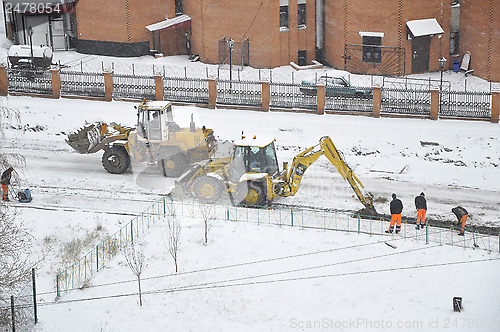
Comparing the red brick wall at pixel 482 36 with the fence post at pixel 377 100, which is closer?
the fence post at pixel 377 100

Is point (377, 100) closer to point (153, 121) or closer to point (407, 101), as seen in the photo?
point (407, 101)

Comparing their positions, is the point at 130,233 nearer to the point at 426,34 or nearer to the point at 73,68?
the point at 73,68

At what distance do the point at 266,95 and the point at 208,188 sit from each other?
10072 mm

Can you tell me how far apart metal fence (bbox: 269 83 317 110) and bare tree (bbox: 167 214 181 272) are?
1122 centimetres

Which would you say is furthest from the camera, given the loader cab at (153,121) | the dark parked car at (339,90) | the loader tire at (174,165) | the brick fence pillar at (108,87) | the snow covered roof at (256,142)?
the brick fence pillar at (108,87)

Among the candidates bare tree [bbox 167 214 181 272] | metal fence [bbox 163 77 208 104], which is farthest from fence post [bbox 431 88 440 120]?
bare tree [bbox 167 214 181 272]

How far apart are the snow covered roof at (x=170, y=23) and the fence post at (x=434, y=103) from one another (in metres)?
14.6

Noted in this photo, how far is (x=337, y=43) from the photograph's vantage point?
4200 centimetres

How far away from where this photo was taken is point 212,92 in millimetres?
36312

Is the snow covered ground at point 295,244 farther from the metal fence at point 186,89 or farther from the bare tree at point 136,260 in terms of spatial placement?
the metal fence at point 186,89

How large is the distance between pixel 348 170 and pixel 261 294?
221 inches

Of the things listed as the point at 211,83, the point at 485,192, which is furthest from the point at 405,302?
the point at 211,83

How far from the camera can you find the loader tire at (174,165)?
29.0 metres

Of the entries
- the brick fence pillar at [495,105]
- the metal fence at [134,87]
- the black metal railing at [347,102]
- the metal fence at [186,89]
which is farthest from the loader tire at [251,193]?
the brick fence pillar at [495,105]
